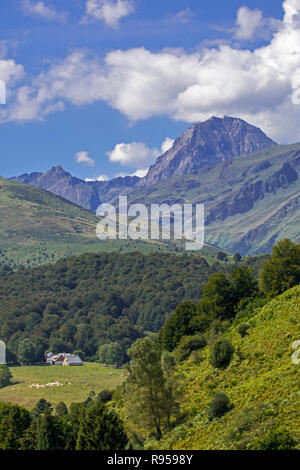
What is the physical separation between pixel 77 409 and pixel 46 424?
12.3 metres

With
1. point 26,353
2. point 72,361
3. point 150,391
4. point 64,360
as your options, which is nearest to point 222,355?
point 150,391

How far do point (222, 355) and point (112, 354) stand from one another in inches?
4181

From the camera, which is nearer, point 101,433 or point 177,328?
point 101,433

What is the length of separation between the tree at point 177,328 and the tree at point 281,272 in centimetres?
1325

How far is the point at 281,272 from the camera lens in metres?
74.4

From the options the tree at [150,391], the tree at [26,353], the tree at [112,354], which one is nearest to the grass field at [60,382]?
the tree at [112,354]

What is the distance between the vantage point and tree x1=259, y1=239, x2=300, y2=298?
241 feet

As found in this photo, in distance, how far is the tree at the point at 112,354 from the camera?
15862cm

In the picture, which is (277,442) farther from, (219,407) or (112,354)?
(112,354)

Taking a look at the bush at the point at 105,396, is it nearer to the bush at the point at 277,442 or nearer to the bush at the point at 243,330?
the bush at the point at 243,330

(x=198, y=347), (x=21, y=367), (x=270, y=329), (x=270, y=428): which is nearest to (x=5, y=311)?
(x=21, y=367)

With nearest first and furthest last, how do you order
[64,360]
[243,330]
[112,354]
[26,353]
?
[243,330] → [64,360] → [26,353] → [112,354]

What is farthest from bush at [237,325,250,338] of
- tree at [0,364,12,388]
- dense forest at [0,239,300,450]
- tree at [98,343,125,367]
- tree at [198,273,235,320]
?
tree at [98,343,125,367]

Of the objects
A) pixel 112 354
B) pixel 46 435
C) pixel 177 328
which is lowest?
pixel 112 354
